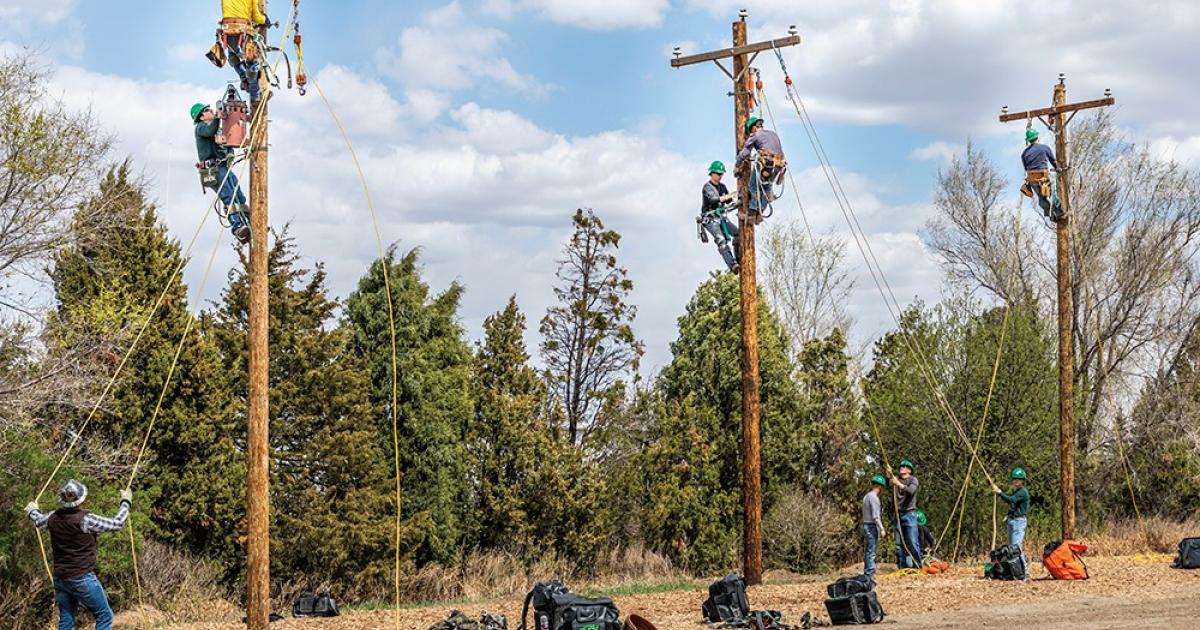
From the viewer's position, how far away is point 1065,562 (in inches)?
747

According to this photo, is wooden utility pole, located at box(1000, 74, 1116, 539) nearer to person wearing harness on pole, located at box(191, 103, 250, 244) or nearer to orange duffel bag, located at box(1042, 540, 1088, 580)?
orange duffel bag, located at box(1042, 540, 1088, 580)

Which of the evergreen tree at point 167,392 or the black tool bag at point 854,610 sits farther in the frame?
the evergreen tree at point 167,392

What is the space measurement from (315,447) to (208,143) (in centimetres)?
1761

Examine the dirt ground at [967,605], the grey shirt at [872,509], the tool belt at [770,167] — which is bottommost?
the dirt ground at [967,605]

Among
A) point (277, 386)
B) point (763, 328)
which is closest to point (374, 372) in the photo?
point (277, 386)

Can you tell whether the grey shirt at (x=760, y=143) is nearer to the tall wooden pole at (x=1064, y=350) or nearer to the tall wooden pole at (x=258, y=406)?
the tall wooden pole at (x=258, y=406)

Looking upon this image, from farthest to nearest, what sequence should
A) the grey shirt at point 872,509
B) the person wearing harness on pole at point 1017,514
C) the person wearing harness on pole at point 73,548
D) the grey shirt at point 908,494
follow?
the grey shirt at point 908,494, the person wearing harness on pole at point 1017,514, the grey shirt at point 872,509, the person wearing harness on pole at point 73,548

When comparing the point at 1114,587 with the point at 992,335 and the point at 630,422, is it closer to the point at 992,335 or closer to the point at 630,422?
the point at 992,335

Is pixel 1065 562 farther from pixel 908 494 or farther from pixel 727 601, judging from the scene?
pixel 727 601

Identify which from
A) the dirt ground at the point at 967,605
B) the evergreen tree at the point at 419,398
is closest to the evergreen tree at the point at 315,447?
the evergreen tree at the point at 419,398

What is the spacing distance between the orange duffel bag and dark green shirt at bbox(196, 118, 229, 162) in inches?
532

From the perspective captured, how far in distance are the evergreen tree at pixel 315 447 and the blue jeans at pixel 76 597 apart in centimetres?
1785

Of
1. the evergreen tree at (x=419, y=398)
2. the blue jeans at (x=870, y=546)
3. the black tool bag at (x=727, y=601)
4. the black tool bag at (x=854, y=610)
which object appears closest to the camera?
the black tool bag at (x=727, y=601)

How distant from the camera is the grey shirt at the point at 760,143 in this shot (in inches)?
680
